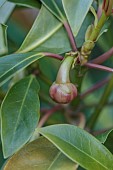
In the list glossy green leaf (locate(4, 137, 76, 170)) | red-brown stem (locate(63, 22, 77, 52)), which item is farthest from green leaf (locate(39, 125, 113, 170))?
red-brown stem (locate(63, 22, 77, 52))

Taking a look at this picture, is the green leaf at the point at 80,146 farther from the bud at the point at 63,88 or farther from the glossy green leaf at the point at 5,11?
the glossy green leaf at the point at 5,11

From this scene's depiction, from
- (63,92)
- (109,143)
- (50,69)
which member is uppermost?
(63,92)

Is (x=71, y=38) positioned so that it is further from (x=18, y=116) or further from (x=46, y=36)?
(x=18, y=116)

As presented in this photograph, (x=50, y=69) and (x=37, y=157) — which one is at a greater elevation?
(x=37, y=157)

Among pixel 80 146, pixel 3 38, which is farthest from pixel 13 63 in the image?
pixel 80 146

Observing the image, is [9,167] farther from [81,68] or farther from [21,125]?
[81,68]
